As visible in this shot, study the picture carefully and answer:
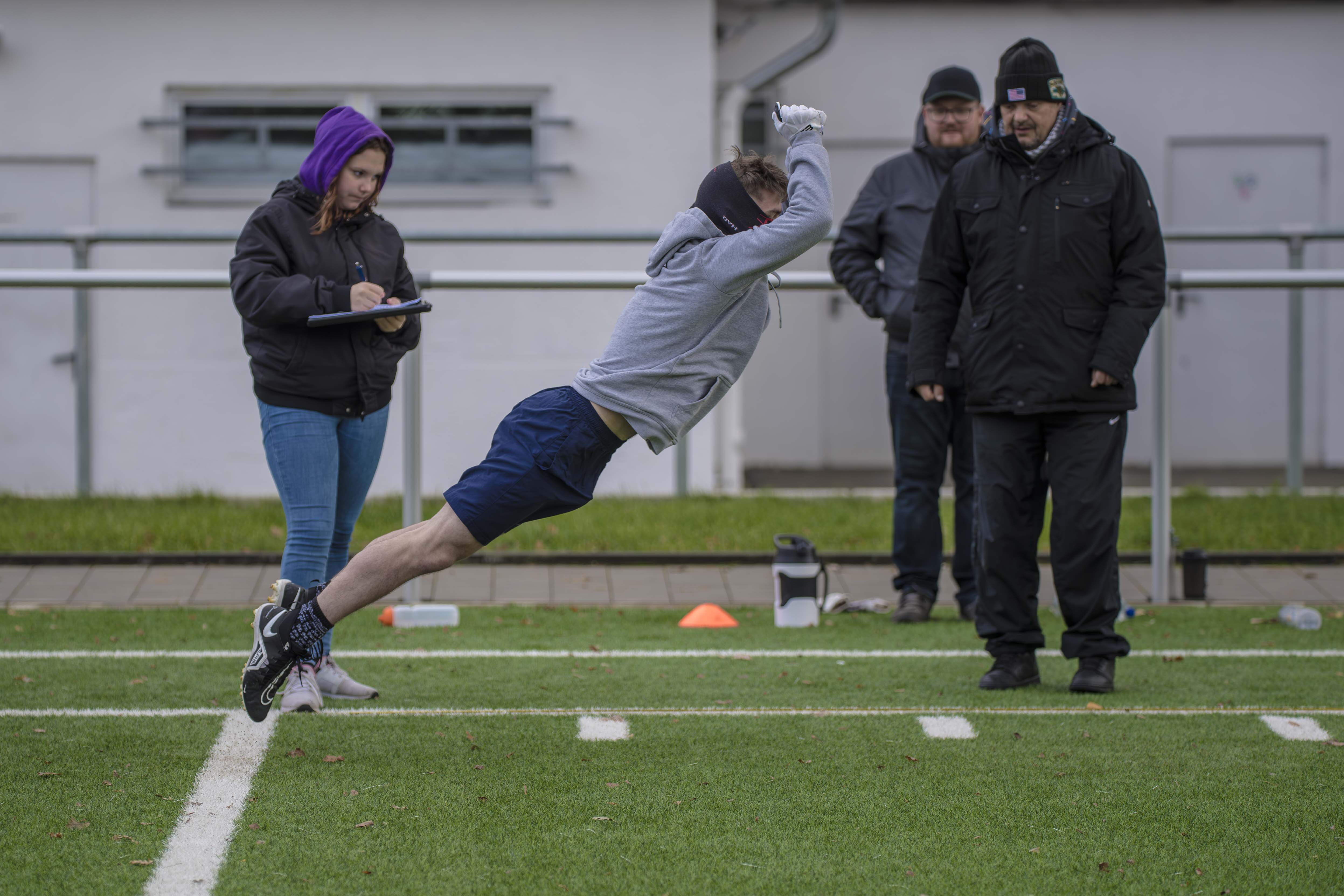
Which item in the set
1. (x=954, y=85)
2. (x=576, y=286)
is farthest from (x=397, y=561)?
(x=954, y=85)

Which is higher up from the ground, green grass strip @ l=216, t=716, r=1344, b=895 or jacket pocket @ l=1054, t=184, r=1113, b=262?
jacket pocket @ l=1054, t=184, r=1113, b=262

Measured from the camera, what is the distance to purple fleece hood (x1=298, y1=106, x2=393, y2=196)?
13.2 ft

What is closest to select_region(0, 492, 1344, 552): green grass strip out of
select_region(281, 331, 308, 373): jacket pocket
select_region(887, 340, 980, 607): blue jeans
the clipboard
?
select_region(887, 340, 980, 607): blue jeans

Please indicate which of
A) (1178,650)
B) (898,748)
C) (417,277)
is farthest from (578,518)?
(898,748)

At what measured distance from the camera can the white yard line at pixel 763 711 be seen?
414cm

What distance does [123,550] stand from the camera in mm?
6707

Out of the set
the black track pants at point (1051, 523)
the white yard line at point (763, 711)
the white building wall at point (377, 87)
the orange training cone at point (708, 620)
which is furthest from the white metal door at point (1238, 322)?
the white yard line at point (763, 711)

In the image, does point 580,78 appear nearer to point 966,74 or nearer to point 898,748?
point 966,74

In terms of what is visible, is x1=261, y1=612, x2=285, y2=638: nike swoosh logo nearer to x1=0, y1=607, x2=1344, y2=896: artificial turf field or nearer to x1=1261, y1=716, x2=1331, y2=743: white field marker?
x1=0, y1=607, x2=1344, y2=896: artificial turf field

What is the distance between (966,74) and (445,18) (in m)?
Result: 4.33

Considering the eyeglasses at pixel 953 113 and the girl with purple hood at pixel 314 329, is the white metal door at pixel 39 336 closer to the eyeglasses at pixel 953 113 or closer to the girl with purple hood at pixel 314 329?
the girl with purple hood at pixel 314 329

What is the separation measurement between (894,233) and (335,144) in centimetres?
241

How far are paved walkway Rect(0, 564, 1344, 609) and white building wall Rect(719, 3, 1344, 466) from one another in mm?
3561

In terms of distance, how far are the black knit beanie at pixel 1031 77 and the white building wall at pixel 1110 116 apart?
5.58 m
